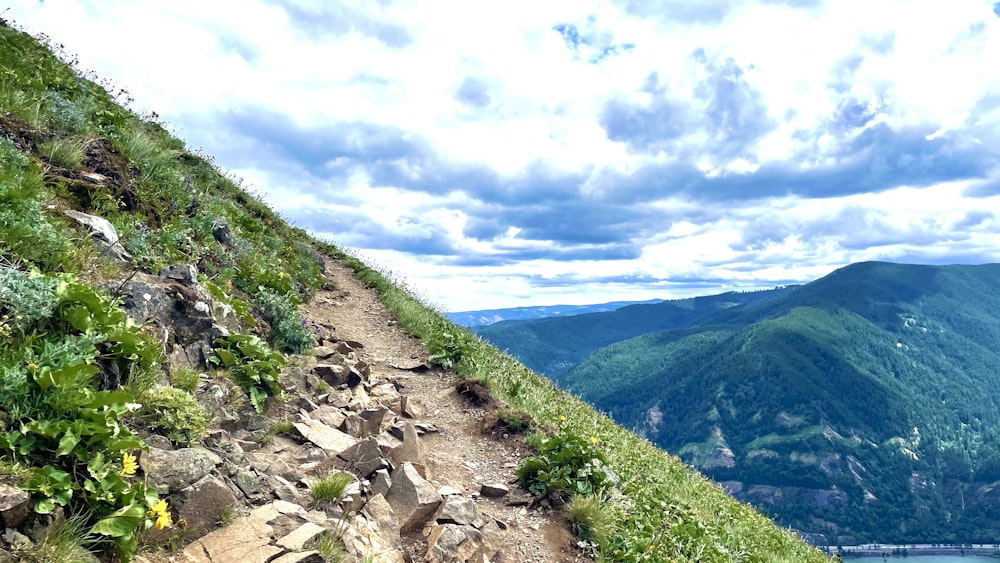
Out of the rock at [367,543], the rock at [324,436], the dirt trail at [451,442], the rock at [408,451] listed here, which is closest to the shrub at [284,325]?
the dirt trail at [451,442]

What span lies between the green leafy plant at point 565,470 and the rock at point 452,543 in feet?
6.27

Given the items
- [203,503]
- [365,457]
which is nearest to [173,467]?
[203,503]

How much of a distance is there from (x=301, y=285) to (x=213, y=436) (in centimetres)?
1165

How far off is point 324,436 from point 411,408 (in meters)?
3.08

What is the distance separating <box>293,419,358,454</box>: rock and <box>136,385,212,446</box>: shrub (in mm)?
1825

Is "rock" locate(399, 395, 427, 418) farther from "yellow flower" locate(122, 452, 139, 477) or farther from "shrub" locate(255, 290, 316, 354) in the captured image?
"yellow flower" locate(122, 452, 139, 477)

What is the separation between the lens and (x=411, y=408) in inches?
412

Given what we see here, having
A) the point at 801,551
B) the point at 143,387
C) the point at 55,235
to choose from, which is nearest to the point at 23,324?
the point at 143,387

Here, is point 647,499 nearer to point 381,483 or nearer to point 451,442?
point 451,442

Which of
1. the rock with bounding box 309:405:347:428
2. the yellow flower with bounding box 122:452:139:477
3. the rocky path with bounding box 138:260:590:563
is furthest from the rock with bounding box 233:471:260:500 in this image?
the rock with bounding box 309:405:347:428

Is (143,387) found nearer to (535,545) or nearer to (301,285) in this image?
(535,545)

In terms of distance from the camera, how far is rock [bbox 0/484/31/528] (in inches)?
134

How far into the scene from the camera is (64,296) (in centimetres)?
483

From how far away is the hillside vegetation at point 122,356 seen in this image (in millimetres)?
3930
